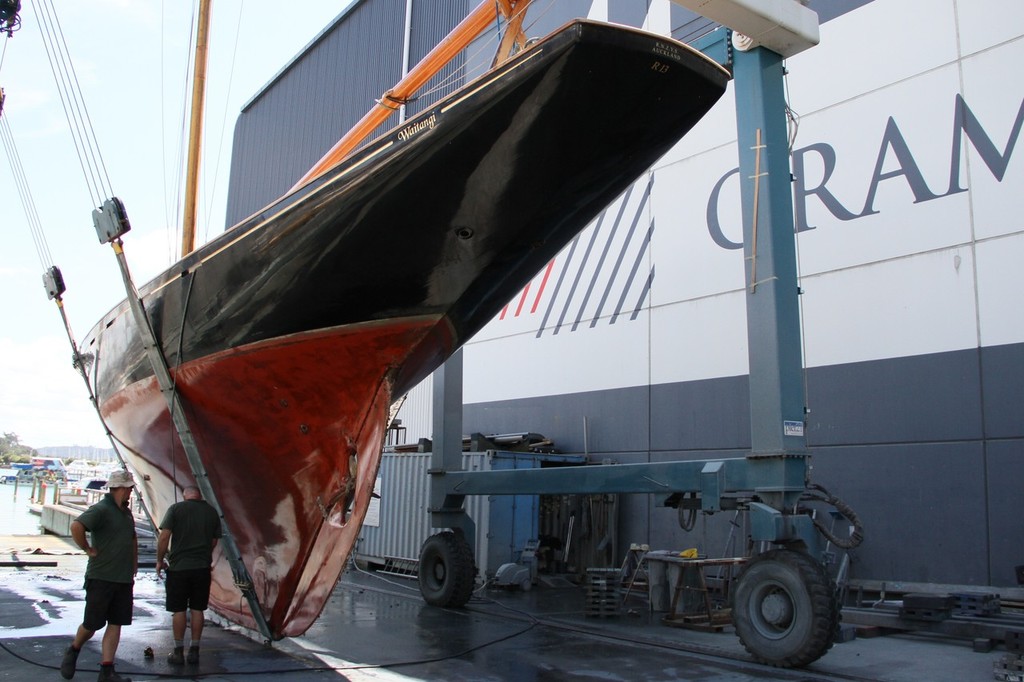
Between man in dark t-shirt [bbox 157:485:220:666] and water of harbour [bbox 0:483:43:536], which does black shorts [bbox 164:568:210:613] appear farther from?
water of harbour [bbox 0:483:43:536]

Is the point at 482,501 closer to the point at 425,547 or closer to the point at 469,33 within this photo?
the point at 425,547

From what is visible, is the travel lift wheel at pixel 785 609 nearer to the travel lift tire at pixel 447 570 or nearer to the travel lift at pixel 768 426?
the travel lift at pixel 768 426

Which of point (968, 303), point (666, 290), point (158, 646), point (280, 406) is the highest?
point (666, 290)

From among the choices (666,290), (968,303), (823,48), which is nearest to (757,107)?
(968,303)

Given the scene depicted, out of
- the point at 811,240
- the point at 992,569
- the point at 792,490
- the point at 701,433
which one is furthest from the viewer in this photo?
the point at 701,433

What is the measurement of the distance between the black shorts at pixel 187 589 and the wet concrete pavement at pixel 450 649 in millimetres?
402

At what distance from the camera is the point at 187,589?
564cm

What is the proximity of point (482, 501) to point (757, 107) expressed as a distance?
6874mm

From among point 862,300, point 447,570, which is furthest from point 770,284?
point 447,570

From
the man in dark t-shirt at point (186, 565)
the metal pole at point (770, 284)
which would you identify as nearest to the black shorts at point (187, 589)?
the man in dark t-shirt at point (186, 565)

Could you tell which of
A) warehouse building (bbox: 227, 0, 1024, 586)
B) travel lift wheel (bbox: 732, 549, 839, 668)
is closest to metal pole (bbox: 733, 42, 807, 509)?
travel lift wheel (bbox: 732, 549, 839, 668)

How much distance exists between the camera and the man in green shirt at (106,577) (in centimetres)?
494

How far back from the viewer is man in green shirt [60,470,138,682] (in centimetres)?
494

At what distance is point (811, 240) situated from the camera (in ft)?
33.6
